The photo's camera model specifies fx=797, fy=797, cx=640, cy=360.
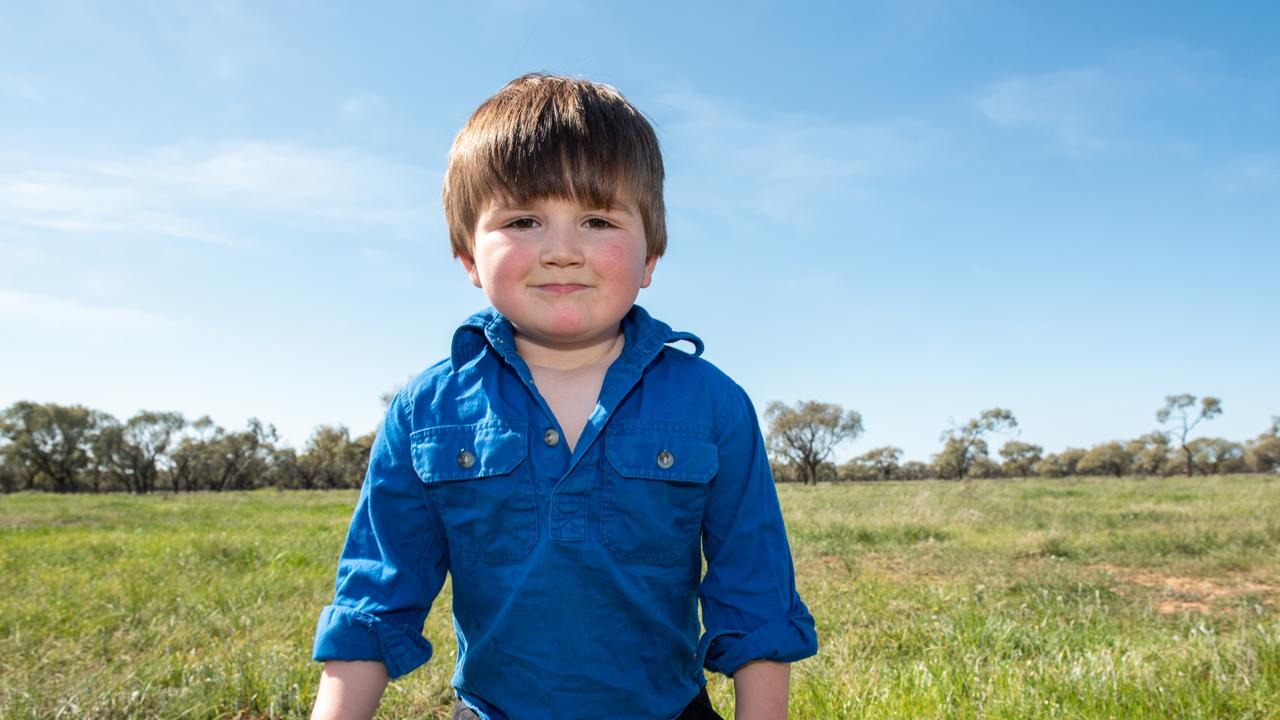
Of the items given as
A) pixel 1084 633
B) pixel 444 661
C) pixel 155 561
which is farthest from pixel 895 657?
pixel 155 561

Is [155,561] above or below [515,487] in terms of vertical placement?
below

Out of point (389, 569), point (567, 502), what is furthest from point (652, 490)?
point (389, 569)

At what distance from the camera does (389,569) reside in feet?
5.41

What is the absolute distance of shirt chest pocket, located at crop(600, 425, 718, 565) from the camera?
1622mm

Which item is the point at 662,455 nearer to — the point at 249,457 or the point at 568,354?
the point at 568,354

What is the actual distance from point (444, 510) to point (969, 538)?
9.74 m

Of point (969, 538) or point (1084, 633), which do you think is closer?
point (1084, 633)

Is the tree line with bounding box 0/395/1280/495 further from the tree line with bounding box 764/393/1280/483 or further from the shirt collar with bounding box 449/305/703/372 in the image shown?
the shirt collar with bounding box 449/305/703/372

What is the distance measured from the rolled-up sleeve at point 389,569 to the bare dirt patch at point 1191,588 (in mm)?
6089


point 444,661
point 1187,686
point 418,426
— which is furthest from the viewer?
point 444,661

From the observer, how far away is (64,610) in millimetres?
5703

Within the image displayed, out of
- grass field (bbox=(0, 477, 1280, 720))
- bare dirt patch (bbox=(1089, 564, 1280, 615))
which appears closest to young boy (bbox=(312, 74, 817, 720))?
grass field (bbox=(0, 477, 1280, 720))

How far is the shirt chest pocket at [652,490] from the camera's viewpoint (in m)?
1.62

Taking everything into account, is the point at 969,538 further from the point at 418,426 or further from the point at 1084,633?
the point at 418,426
